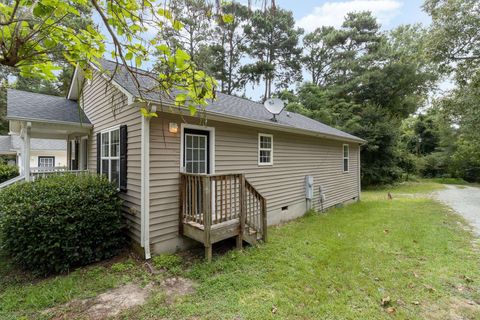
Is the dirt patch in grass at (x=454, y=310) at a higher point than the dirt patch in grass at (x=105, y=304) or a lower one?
lower

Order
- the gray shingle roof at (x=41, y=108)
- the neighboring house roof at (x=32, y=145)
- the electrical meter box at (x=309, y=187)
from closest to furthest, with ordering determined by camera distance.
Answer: the gray shingle roof at (x=41, y=108), the electrical meter box at (x=309, y=187), the neighboring house roof at (x=32, y=145)

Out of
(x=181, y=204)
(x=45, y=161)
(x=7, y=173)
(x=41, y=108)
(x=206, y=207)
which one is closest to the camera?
(x=206, y=207)

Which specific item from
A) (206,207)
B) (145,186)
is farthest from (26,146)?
(206,207)

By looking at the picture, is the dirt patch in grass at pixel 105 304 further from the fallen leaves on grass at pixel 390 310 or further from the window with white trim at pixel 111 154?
the fallen leaves on grass at pixel 390 310

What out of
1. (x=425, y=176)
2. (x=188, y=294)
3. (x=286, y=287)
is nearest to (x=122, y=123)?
(x=188, y=294)

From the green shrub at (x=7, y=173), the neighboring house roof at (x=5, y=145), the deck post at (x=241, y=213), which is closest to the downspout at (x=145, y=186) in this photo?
the deck post at (x=241, y=213)

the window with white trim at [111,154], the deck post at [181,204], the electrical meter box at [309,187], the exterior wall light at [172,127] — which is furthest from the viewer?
the electrical meter box at [309,187]

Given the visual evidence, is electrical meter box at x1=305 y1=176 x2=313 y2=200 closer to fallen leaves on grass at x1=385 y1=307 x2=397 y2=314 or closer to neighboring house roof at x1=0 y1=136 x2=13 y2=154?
fallen leaves on grass at x1=385 y1=307 x2=397 y2=314

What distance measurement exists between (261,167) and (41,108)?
6127 mm

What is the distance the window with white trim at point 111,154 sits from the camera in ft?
16.8

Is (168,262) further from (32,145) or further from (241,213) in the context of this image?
(32,145)

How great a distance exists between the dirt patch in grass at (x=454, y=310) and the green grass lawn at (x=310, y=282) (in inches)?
0.5

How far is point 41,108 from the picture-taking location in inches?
243

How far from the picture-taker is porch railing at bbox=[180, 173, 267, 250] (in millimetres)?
4035
